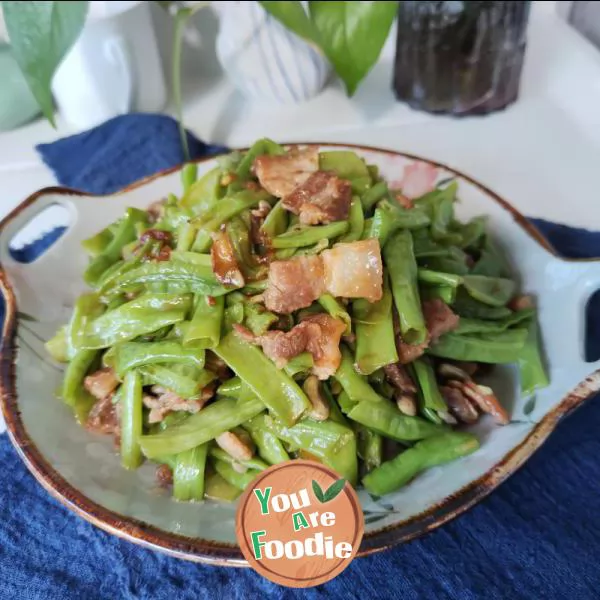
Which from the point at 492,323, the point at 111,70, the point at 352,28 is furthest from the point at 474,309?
the point at 111,70

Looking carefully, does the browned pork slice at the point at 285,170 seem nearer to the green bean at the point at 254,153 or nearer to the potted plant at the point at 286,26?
the green bean at the point at 254,153

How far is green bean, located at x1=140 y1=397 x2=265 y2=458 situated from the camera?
989 millimetres

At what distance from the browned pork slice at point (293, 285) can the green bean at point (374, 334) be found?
0.26 feet

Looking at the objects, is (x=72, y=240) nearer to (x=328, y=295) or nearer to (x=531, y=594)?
(x=328, y=295)

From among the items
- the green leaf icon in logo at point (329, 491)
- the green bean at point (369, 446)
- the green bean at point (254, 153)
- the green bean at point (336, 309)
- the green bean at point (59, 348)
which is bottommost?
the green bean at point (369, 446)

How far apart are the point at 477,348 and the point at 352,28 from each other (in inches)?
42.4

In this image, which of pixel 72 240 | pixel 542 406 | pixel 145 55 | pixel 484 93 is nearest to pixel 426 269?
pixel 542 406

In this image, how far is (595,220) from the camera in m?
1.66

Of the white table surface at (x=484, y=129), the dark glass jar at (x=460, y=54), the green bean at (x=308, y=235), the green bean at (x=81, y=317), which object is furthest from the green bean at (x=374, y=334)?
the dark glass jar at (x=460, y=54)

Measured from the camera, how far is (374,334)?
986 mm

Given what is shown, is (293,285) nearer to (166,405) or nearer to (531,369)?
(166,405)

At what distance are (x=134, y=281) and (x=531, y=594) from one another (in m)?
0.82

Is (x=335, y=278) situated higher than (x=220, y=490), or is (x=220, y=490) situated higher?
Result: (x=335, y=278)

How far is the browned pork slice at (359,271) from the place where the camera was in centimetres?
98
